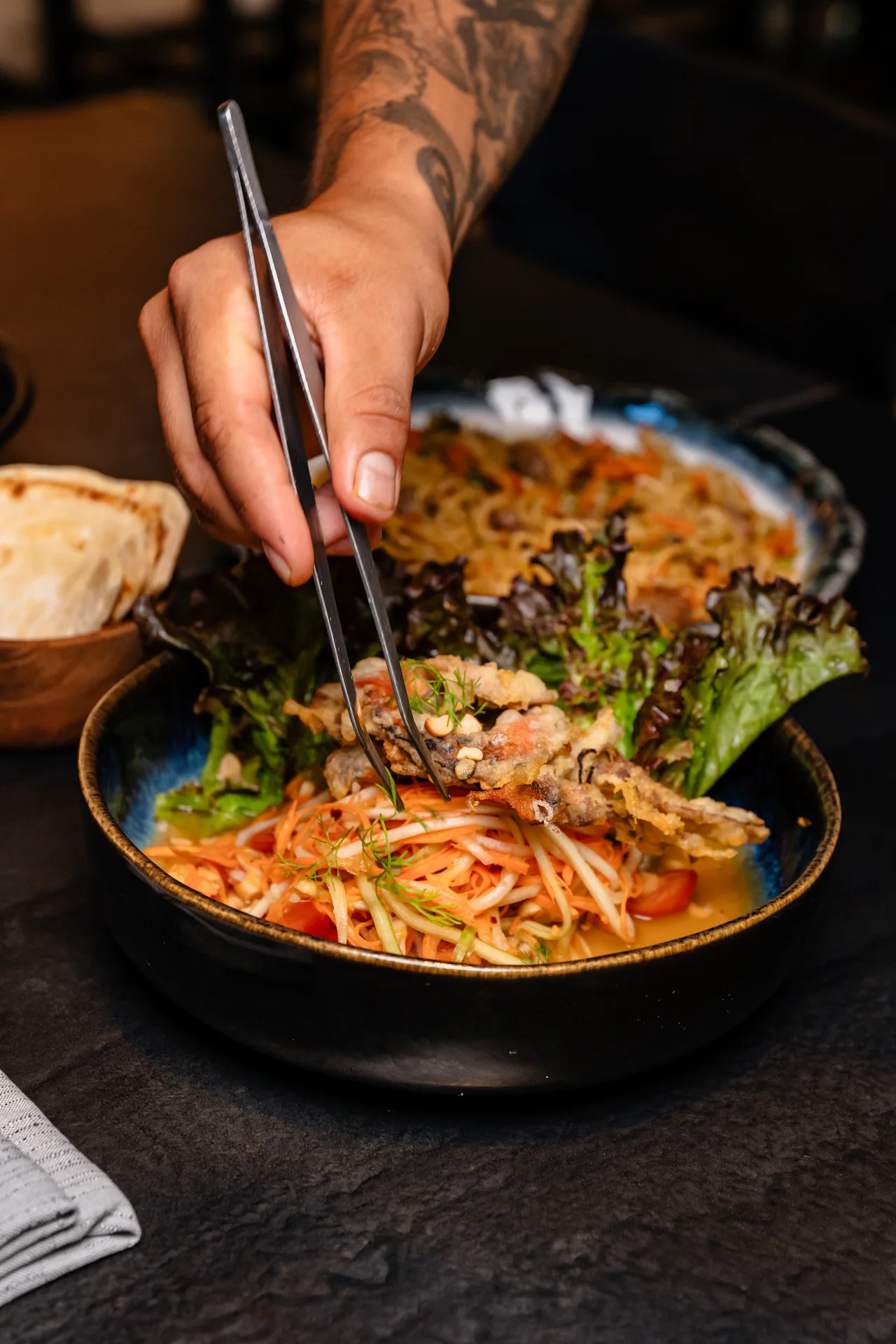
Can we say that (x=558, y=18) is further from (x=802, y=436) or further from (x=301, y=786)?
(x=301, y=786)

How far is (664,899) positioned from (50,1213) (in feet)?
2.21

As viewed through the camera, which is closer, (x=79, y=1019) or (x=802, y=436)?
(x=79, y=1019)

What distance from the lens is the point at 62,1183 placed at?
1093mm

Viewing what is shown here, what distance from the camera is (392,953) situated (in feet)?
3.70

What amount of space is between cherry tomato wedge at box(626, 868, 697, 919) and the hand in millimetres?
482

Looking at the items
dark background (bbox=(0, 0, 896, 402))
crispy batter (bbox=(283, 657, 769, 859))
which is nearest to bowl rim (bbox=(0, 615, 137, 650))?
crispy batter (bbox=(283, 657, 769, 859))

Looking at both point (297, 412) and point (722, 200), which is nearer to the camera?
point (297, 412)

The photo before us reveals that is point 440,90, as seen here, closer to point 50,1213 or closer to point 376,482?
point 376,482

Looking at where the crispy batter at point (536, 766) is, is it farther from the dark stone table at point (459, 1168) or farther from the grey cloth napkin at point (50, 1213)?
the grey cloth napkin at point (50, 1213)

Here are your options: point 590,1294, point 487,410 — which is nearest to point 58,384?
point 487,410

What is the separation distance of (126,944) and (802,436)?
2.00m

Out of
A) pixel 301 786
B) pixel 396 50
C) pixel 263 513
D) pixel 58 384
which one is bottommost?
pixel 58 384

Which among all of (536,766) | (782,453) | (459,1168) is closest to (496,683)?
(536,766)

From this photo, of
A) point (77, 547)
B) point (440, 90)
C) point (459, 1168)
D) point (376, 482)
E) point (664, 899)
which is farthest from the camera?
point (440, 90)
